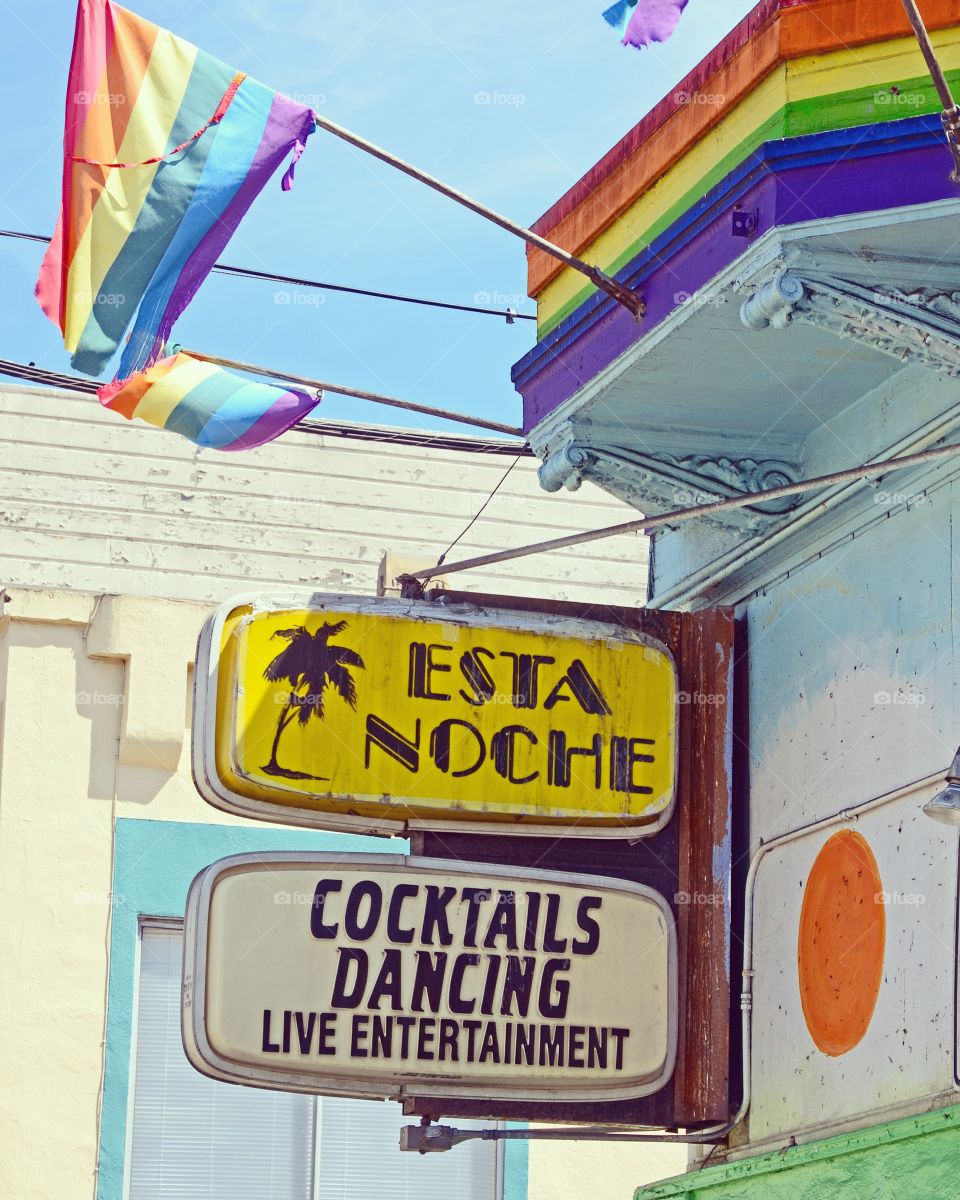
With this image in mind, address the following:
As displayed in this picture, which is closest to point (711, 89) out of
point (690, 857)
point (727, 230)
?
point (727, 230)

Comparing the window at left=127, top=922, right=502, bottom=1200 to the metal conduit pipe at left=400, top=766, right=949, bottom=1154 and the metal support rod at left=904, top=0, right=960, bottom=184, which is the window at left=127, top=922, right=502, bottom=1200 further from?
the metal support rod at left=904, top=0, right=960, bottom=184

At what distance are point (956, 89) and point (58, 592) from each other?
858 centimetres

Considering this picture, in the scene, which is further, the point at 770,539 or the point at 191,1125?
the point at 191,1125

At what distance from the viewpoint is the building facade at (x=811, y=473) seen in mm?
7020

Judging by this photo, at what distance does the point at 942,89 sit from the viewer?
21.2 feet

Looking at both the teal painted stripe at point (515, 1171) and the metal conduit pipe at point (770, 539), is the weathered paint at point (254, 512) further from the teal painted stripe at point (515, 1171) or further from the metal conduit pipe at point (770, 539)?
the metal conduit pipe at point (770, 539)

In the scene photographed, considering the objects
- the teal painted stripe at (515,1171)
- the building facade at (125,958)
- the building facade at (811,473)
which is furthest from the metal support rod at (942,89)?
the teal painted stripe at (515,1171)

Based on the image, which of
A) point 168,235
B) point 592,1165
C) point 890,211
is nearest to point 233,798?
point 168,235

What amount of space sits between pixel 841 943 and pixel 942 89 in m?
3.36

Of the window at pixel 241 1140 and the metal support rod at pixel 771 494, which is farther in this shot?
the window at pixel 241 1140

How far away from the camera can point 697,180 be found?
7781mm

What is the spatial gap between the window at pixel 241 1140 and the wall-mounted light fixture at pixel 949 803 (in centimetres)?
828

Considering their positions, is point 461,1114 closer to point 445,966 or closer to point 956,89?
point 445,966

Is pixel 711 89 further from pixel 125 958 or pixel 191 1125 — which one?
pixel 191 1125
